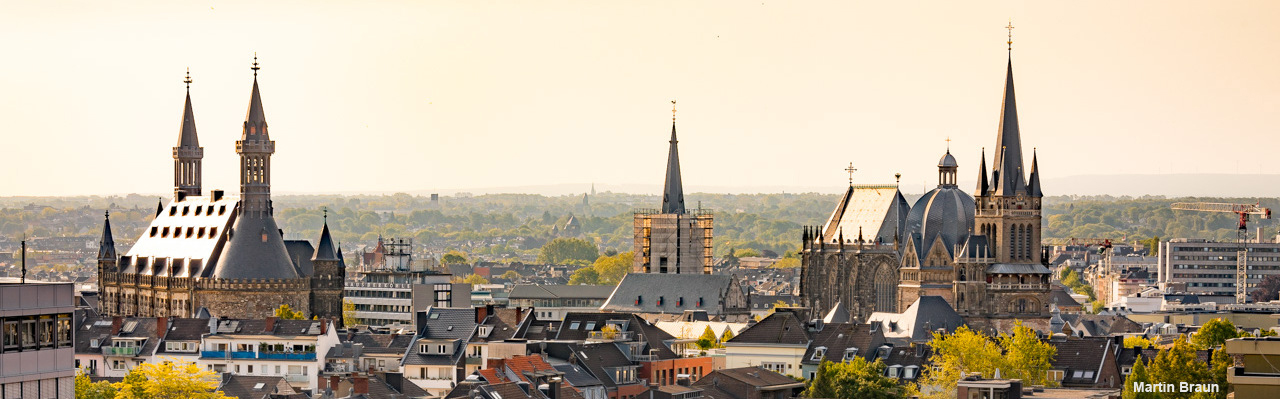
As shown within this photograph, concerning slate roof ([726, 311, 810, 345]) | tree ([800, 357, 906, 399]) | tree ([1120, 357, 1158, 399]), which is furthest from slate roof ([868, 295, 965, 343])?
tree ([1120, 357, 1158, 399])

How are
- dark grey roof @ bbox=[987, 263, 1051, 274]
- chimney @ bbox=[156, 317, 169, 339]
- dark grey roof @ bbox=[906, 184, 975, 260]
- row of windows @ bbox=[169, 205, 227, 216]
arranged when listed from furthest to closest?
dark grey roof @ bbox=[906, 184, 975, 260] → row of windows @ bbox=[169, 205, 227, 216] → dark grey roof @ bbox=[987, 263, 1051, 274] → chimney @ bbox=[156, 317, 169, 339]

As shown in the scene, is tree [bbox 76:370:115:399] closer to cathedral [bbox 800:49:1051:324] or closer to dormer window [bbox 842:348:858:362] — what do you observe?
dormer window [bbox 842:348:858:362]

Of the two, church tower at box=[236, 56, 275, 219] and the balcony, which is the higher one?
church tower at box=[236, 56, 275, 219]

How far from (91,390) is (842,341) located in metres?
46.0

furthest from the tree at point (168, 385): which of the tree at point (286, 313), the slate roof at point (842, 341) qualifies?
the tree at point (286, 313)

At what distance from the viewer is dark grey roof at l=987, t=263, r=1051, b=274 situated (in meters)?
181

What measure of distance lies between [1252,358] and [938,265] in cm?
12026

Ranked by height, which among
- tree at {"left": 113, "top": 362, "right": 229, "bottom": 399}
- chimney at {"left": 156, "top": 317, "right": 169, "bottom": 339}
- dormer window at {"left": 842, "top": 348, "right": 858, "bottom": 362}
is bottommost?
dormer window at {"left": 842, "top": 348, "right": 858, "bottom": 362}

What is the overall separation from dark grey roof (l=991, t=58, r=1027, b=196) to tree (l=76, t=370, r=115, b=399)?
8035cm

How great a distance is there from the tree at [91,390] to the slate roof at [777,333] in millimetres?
40646

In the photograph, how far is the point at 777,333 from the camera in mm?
148000

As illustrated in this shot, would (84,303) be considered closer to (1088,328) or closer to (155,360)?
(155,360)

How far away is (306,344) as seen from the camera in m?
138

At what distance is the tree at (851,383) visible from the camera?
12838 centimetres
